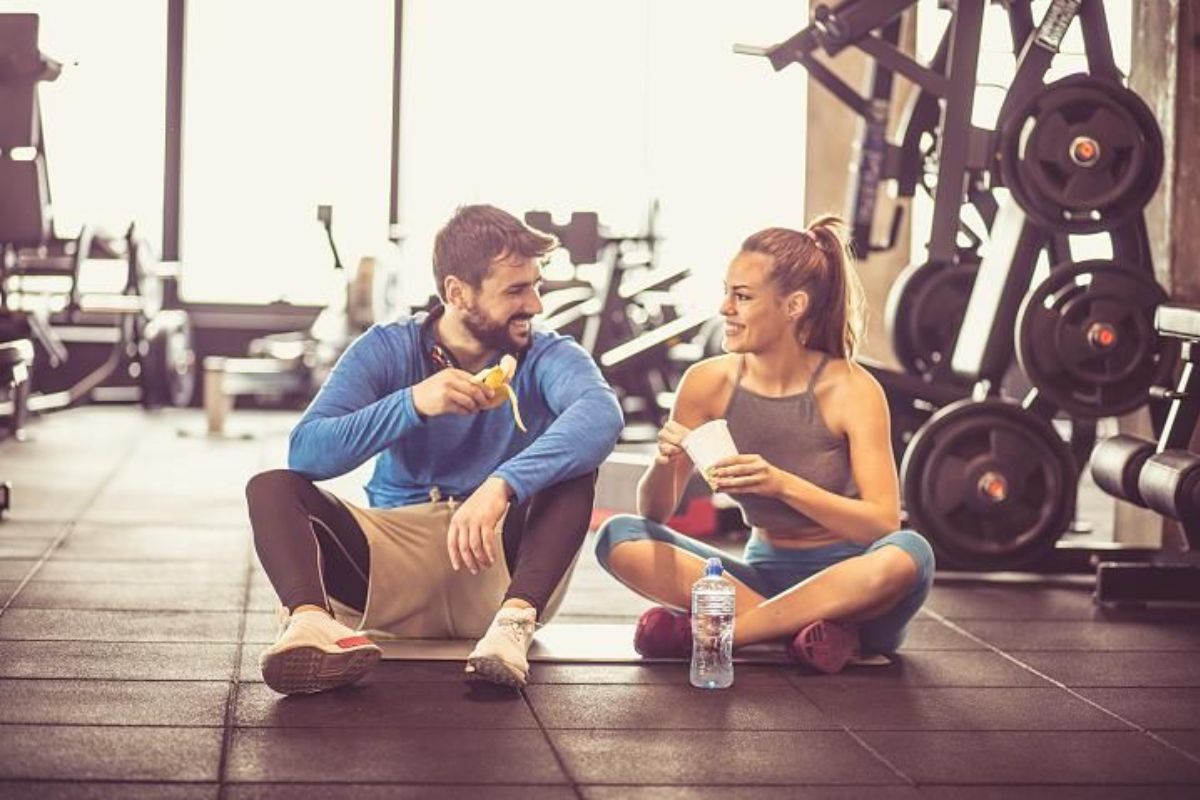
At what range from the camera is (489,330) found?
3.21 m

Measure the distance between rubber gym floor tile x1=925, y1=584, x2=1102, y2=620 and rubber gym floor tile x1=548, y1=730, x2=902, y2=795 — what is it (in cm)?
147

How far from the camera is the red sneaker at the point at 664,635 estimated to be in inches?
132

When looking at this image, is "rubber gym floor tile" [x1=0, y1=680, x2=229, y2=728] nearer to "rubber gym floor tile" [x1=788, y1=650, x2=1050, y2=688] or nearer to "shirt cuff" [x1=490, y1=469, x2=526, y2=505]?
"shirt cuff" [x1=490, y1=469, x2=526, y2=505]

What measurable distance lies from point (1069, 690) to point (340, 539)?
1.40m

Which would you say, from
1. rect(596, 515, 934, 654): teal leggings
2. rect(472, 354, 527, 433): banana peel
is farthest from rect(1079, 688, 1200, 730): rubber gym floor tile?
rect(472, 354, 527, 433): banana peel

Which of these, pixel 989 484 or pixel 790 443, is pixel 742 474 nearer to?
pixel 790 443

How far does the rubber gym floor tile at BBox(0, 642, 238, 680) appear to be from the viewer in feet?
10.2

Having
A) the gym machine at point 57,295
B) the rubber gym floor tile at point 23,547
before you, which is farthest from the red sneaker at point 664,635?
the gym machine at point 57,295

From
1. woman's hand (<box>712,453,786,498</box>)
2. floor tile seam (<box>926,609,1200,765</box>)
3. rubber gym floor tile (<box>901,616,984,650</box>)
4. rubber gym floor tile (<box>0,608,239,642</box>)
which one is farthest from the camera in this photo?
rubber gym floor tile (<box>901,616,984,650</box>)

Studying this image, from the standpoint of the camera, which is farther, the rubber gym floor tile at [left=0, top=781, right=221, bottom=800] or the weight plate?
the weight plate

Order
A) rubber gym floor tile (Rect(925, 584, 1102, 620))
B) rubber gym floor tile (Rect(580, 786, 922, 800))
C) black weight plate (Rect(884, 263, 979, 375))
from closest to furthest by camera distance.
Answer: rubber gym floor tile (Rect(580, 786, 922, 800)) < rubber gym floor tile (Rect(925, 584, 1102, 620)) < black weight plate (Rect(884, 263, 979, 375))

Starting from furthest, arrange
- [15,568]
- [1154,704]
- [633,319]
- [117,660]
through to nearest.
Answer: [633,319] → [15,568] → [117,660] → [1154,704]

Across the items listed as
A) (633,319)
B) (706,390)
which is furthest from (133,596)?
(633,319)

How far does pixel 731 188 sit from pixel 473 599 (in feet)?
24.7
